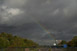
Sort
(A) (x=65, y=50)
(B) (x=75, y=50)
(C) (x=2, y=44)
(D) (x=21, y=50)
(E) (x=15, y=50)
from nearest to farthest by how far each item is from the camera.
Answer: (B) (x=75, y=50) → (A) (x=65, y=50) → (E) (x=15, y=50) → (D) (x=21, y=50) → (C) (x=2, y=44)

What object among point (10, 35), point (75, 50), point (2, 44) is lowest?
point (75, 50)

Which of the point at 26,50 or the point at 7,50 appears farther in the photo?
the point at 26,50

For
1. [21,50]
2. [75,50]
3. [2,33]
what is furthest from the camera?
[2,33]

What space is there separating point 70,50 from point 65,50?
17.6 feet

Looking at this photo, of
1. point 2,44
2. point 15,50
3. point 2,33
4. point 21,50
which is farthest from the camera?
point 2,33

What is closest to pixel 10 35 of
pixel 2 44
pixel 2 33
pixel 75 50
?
pixel 2 33

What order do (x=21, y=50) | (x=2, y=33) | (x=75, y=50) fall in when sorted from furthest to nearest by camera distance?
(x=2, y=33) < (x=21, y=50) < (x=75, y=50)

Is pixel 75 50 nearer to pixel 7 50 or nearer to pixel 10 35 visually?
pixel 7 50

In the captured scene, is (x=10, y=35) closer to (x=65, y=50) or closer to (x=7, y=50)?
(x=7, y=50)

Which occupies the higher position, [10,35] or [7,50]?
[10,35]

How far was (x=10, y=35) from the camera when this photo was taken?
124312 mm

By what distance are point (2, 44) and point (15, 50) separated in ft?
123

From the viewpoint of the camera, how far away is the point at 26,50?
5934 centimetres

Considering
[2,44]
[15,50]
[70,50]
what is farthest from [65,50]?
[2,44]
